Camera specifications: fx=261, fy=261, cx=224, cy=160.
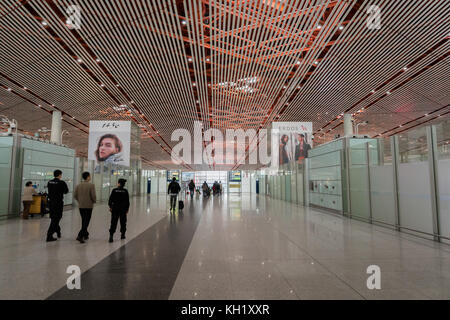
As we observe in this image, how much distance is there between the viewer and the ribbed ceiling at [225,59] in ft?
23.7

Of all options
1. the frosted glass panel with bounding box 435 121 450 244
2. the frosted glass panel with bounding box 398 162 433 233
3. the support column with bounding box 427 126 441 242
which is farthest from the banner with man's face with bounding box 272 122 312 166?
the frosted glass panel with bounding box 435 121 450 244

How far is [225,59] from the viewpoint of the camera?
32.3ft

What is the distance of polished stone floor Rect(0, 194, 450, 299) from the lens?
3.00m

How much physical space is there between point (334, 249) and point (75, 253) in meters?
4.82

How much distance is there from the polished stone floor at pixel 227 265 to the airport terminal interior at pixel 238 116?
34 mm

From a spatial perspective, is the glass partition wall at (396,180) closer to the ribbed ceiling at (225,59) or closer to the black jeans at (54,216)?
the ribbed ceiling at (225,59)

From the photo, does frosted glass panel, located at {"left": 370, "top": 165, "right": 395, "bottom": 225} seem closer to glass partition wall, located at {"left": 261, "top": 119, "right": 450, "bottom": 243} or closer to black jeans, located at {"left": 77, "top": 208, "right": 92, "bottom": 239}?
glass partition wall, located at {"left": 261, "top": 119, "right": 450, "bottom": 243}

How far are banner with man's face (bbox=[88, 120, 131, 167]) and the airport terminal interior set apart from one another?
0.21ft

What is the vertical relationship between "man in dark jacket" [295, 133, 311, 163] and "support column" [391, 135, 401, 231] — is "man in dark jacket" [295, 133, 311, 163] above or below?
above

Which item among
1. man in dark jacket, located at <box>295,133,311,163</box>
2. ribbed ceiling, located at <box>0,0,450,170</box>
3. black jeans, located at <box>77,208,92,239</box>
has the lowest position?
black jeans, located at <box>77,208,92,239</box>

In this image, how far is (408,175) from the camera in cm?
659

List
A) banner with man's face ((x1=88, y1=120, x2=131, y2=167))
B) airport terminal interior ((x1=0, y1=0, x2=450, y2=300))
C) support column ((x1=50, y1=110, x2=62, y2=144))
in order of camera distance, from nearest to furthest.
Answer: airport terminal interior ((x1=0, y1=0, x2=450, y2=300)), banner with man's face ((x1=88, y1=120, x2=131, y2=167)), support column ((x1=50, y1=110, x2=62, y2=144))

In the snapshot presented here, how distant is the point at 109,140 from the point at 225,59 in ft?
26.5
